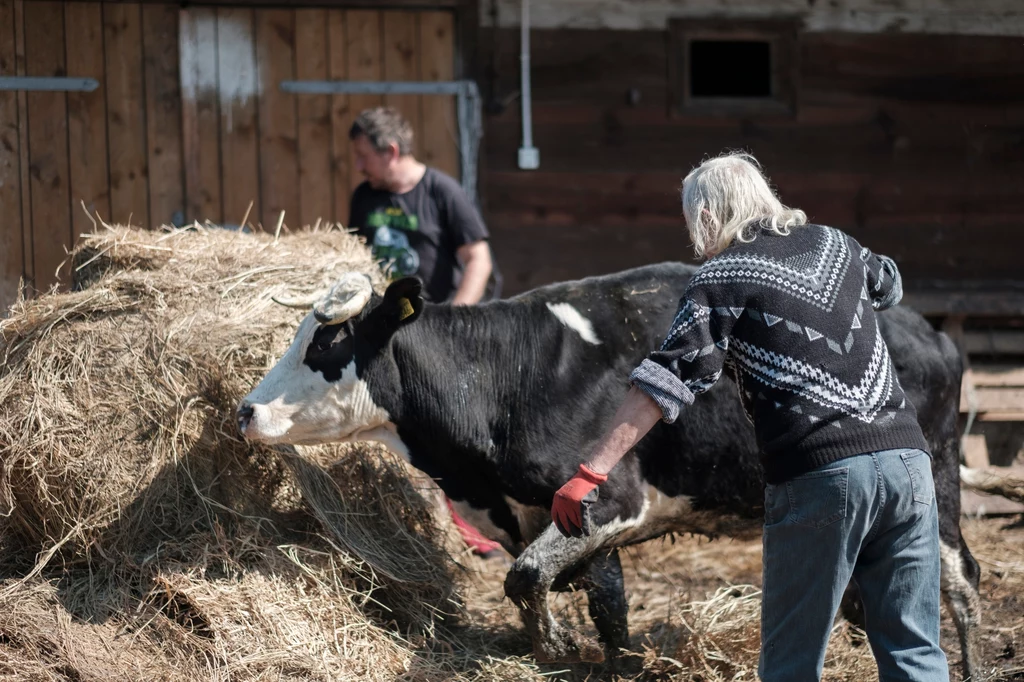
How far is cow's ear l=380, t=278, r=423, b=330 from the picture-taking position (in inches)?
169

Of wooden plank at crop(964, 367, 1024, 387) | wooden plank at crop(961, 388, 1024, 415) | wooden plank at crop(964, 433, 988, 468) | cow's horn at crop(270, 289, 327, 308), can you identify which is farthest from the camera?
wooden plank at crop(964, 367, 1024, 387)

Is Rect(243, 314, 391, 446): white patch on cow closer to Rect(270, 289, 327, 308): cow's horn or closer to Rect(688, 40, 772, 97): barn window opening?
Rect(270, 289, 327, 308): cow's horn

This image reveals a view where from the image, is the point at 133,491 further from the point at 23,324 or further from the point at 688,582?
the point at 688,582

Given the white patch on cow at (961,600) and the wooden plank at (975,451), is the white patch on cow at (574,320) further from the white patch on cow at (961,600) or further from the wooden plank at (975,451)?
the wooden plank at (975,451)

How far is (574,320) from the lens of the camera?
179 inches

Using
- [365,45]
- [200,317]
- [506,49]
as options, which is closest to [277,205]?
[365,45]

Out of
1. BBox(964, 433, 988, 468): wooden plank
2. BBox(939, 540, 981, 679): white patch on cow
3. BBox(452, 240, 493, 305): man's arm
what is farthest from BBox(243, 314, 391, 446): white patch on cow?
BBox(964, 433, 988, 468): wooden plank

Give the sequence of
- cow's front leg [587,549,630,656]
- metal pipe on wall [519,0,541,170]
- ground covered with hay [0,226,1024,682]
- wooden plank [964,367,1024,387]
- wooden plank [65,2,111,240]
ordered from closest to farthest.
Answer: ground covered with hay [0,226,1024,682], cow's front leg [587,549,630,656], wooden plank [65,2,111,240], metal pipe on wall [519,0,541,170], wooden plank [964,367,1024,387]

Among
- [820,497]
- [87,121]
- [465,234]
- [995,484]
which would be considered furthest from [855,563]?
[87,121]

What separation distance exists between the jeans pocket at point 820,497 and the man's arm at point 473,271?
105 inches

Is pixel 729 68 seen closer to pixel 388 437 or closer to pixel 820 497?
pixel 388 437

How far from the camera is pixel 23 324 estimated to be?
4.95m

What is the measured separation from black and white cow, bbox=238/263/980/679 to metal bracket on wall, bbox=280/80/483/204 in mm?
2631

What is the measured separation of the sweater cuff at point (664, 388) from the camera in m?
3.00
